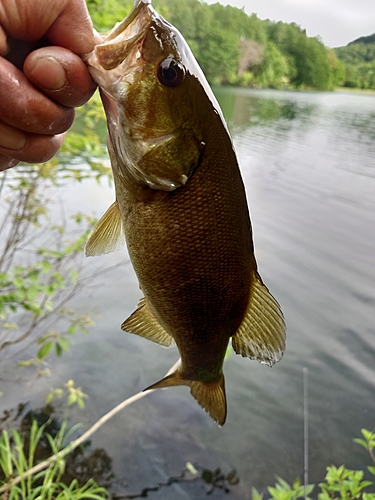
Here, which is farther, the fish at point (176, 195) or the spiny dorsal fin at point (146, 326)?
the spiny dorsal fin at point (146, 326)

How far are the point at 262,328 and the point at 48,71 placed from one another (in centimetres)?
103

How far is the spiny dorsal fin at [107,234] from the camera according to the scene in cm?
136

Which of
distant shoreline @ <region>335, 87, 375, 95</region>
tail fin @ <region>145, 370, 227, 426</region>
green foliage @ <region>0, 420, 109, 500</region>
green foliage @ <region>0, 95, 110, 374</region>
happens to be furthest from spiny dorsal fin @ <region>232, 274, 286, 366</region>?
distant shoreline @ <region>335, 87, 375, 95</region>

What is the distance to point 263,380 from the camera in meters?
5.36

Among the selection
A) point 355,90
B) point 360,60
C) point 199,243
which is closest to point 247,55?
point 360,60

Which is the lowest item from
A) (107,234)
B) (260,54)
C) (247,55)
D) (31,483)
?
(31,483)

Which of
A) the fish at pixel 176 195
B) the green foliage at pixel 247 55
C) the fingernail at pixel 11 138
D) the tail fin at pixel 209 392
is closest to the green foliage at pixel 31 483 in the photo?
the tail fin at pixel 209 392

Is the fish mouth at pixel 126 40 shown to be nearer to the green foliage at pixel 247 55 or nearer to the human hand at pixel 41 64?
the human hand at pixel 41 64

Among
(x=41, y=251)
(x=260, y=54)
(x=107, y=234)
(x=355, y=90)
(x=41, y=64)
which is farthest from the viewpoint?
(x=355, y=90)

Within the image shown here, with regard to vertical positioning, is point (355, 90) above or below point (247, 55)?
below

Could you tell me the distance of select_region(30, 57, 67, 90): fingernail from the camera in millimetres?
1070

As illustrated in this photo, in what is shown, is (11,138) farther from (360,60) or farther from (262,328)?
(360,60)

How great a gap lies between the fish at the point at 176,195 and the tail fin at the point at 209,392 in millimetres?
261

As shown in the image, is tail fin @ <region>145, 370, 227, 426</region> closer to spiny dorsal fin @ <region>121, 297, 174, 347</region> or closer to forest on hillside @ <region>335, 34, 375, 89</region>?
spiny dorsal fin @ <region>121, 297, 174, 347</region>
